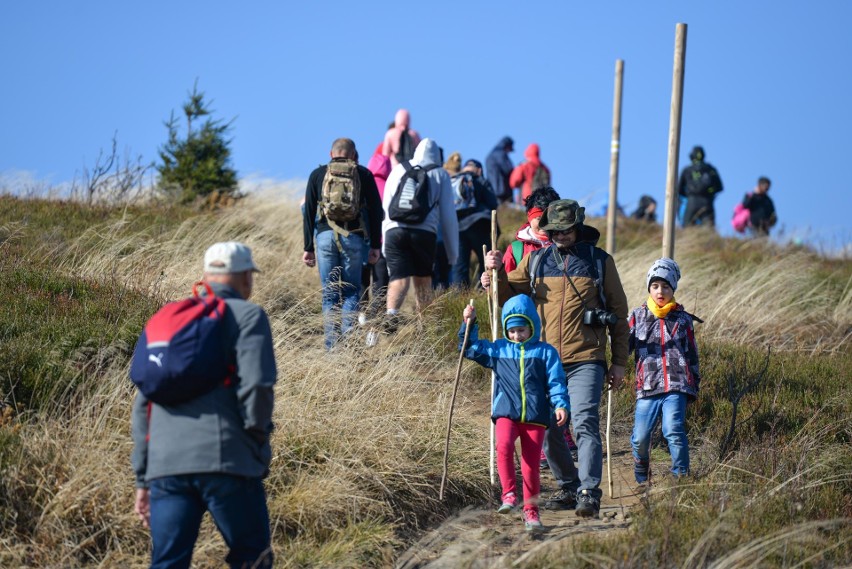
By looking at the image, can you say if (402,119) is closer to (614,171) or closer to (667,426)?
(614,171)

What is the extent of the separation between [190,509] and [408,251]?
612 cm

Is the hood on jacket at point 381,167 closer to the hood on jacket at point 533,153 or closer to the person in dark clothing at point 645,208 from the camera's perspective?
the hood on jacket at point 533,153

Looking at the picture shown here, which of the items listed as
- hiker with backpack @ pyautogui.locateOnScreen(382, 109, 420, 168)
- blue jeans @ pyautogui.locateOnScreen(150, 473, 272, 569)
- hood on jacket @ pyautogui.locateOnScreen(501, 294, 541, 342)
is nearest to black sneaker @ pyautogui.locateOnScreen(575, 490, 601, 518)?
hood on jacket @ pyautogui.locateOnScreen(501, 294, 541, 342)

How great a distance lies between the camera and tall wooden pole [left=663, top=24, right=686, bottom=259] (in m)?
9.99

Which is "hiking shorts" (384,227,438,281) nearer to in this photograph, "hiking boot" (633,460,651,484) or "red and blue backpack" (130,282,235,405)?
"hiking boot" (633,460,651,484)

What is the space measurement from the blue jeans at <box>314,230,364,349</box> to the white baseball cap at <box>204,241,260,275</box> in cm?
485

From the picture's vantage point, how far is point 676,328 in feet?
24.7

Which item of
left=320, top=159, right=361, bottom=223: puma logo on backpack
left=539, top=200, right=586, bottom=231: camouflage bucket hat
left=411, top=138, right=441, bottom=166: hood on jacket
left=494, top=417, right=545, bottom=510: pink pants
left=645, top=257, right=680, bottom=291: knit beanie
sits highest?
left=411, top=138, right=441, bottom=166: hood on jacket

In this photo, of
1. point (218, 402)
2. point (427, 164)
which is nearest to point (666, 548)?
point (218, 402)

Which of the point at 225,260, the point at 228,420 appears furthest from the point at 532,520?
the point at 225,260

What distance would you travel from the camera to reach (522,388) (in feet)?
21.2

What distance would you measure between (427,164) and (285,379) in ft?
11.6

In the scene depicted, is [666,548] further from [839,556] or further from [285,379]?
[285,379]

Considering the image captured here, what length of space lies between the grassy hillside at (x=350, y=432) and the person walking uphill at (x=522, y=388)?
0.65m
